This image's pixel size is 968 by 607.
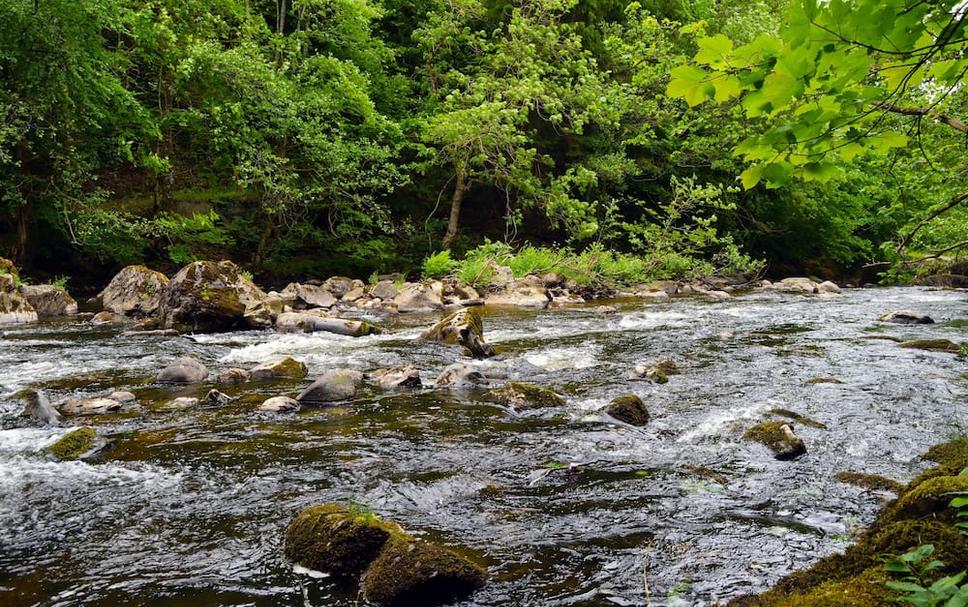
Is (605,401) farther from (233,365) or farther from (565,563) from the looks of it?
(233,365)

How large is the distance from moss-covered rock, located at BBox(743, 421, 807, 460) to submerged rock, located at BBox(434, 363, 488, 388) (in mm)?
3142

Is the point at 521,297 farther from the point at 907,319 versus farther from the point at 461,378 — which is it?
the point at 461,378

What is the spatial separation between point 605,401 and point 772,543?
3157mm

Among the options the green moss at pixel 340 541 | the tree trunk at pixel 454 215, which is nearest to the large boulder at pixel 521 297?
the tree trunk at pixel 454 215

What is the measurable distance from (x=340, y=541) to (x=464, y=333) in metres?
6.15

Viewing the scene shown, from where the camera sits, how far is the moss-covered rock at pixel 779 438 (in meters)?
4.71

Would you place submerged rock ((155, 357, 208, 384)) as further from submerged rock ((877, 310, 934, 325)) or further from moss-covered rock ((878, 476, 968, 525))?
submerged rock ((877, 310, 934, 325))

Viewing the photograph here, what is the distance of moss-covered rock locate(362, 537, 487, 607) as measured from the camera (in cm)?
282

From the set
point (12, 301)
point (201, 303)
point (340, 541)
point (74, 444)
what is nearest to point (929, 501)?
point (340, 541)

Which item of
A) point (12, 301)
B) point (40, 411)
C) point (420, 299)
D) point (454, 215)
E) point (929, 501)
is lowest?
point (420, 299)

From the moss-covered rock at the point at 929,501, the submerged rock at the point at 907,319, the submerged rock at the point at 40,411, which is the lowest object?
the submerged rock at the point at 907,319

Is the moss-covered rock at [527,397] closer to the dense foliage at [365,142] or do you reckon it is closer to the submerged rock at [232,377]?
the submerged rock at [232,377]

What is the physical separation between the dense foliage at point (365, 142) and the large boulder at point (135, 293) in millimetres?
1584

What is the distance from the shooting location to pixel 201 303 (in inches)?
451
